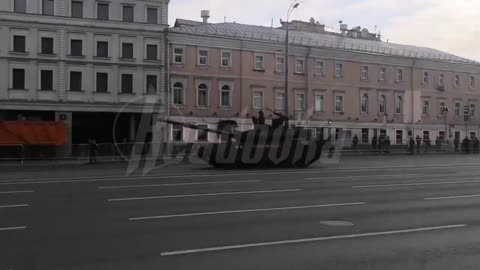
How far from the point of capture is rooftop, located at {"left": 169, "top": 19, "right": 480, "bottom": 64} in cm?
5450

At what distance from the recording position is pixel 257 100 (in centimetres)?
5506

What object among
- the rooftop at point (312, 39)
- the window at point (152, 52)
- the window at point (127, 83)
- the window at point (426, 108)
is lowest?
the window at point (426, 108)

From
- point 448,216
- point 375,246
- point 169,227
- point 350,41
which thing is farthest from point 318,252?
point 350,41

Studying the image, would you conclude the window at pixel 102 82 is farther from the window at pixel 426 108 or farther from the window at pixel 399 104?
the window at pixel 426 108

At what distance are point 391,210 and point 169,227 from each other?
15.8 feet

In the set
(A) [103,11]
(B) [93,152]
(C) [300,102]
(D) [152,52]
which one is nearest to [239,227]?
(B) [93,152]

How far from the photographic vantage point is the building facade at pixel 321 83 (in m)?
52.2

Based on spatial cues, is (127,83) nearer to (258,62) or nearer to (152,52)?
(152,52)

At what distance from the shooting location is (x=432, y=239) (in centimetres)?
887

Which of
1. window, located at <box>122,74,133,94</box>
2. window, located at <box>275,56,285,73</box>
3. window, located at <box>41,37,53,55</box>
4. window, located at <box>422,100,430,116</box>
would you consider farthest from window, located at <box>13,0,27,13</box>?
window, located at <box>422,100,430,116</box>

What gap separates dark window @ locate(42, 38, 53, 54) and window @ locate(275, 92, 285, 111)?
20403mm

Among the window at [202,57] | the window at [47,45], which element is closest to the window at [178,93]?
the window at [202,57]

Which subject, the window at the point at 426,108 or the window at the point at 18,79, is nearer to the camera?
the window at the point at 18,79

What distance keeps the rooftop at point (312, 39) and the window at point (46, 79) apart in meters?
10.5
